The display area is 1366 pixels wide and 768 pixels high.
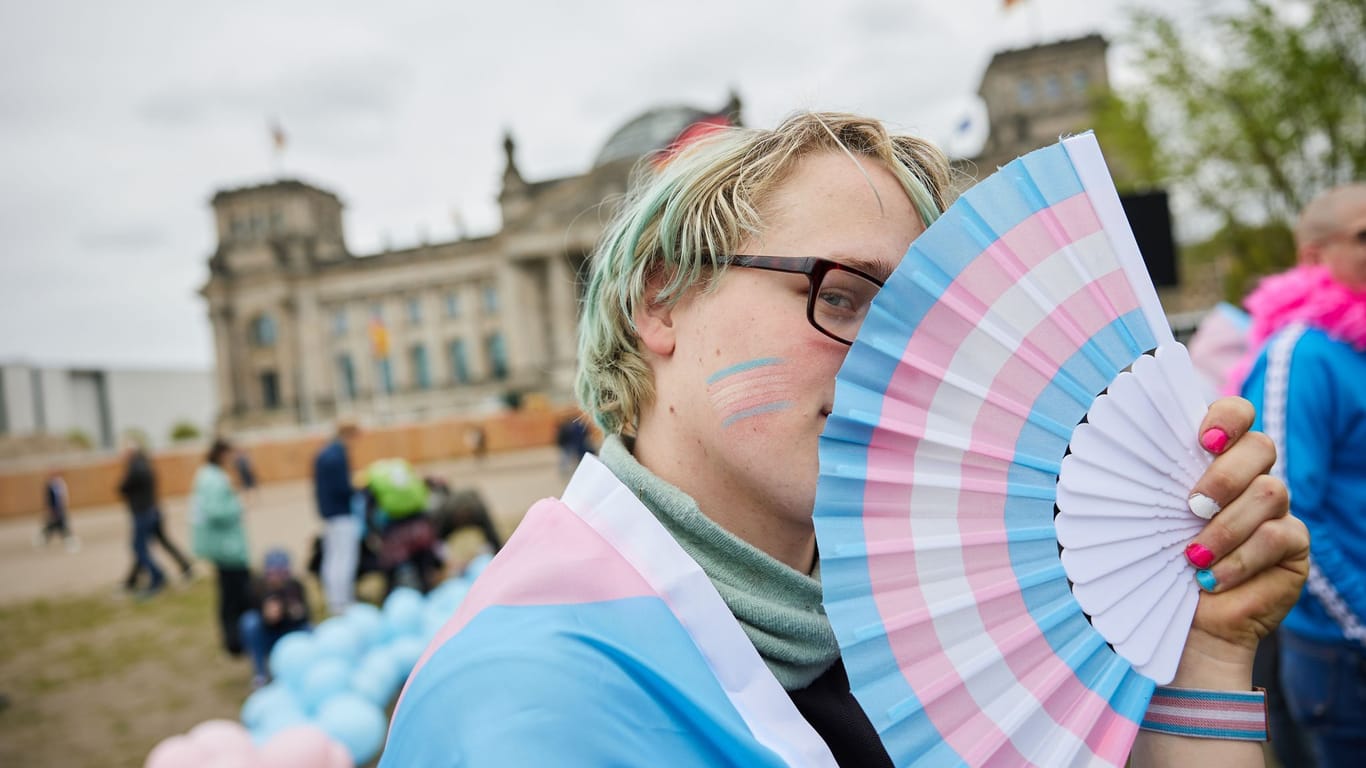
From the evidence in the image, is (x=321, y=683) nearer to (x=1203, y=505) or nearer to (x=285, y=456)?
(x=1203, y=505)

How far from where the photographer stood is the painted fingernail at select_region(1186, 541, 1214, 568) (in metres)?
0.93

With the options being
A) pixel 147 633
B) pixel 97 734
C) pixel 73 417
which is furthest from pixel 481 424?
pixel 73 417

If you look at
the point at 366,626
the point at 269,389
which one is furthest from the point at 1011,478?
the point at 269,389

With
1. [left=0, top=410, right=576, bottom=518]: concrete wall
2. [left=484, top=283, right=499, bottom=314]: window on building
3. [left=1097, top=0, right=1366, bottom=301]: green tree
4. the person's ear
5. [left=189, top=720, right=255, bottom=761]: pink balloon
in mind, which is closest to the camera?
the person's ear

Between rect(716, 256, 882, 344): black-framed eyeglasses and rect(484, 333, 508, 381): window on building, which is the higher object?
rect(484, 333, 508, 381): window on building

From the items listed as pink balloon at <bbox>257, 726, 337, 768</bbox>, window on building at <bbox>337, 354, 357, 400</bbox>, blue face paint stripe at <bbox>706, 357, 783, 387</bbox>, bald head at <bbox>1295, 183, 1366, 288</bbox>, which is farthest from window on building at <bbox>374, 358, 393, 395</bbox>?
blue face paint stripe at <bbox>706, 357, 783, 387</bbox>

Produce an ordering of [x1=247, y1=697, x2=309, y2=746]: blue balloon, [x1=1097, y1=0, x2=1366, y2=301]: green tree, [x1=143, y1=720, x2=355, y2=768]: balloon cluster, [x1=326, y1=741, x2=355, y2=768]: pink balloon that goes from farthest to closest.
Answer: [x1=1097, y1=0, x2=1366, y2=301]: green tree, [x1=247, y1=697, x2=309, y2=746]: blue balloon, [x1=326, y1=741, x2=355, y2=768]: pink balloon, [x1=143, y1=720, x2=355, y2=768]: balloon cluster

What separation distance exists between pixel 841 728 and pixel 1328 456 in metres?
2.05

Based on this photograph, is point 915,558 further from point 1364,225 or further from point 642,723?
point 1364,225

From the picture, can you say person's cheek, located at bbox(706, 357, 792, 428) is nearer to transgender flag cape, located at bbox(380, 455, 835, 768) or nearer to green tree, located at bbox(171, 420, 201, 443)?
transgender flag cape, located at bbox(380, 455, 835, 768)

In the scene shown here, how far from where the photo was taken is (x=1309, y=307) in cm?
253

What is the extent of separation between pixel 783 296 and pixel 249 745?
376cm

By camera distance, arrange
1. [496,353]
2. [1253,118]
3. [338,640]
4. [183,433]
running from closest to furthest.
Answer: [338,640], [1253,118], [183,433], [496,353]

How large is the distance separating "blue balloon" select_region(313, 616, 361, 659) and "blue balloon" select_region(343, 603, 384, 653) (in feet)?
0.28
